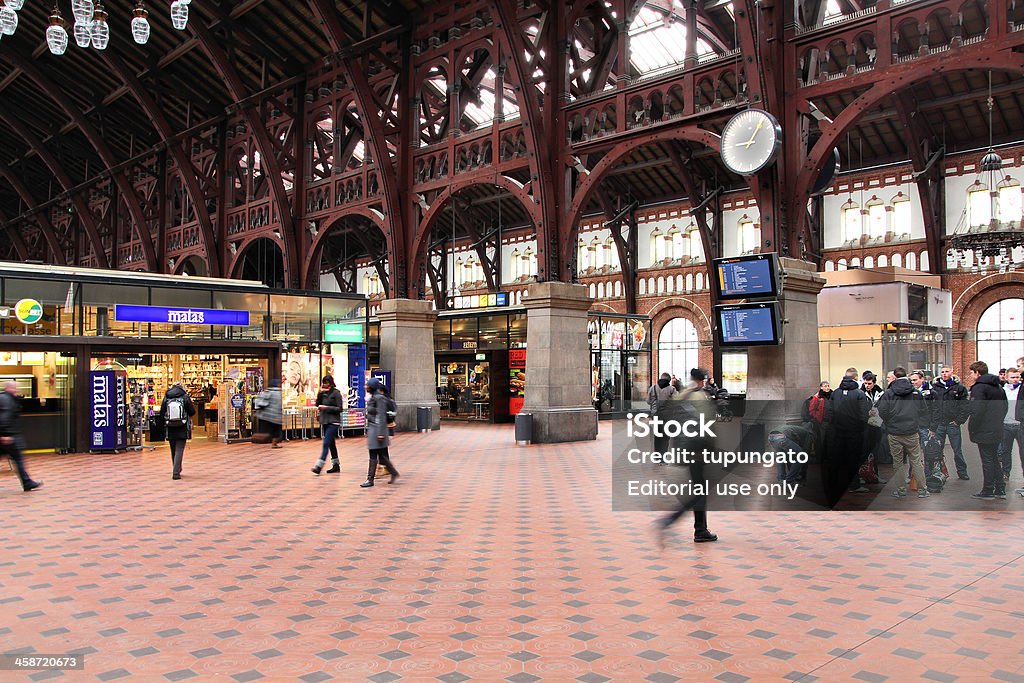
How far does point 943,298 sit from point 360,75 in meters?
15.9

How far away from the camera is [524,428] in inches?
684

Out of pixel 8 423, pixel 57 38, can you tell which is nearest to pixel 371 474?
pixel 8 423

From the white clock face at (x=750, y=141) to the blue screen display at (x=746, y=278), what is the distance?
1685mm

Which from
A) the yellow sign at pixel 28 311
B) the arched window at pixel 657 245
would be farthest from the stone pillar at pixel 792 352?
the arched window at pixel 657 245

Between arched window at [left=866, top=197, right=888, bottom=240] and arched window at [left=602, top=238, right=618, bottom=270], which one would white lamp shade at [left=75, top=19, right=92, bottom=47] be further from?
arched window at [left=602, top=238, right=618, bottom=270]

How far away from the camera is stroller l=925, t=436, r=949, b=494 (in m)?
10.1

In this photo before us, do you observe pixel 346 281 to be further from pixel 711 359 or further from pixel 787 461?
pixel 787 461

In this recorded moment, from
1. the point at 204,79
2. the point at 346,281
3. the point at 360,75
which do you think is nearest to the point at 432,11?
the point at 360,75

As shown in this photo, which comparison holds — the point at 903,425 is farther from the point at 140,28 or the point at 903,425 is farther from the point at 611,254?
the point at 611,254

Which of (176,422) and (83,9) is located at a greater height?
(83,9)

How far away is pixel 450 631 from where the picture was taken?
4.90m

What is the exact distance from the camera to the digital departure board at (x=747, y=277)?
12484mm

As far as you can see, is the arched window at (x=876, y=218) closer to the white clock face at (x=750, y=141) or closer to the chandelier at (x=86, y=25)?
the white clock face at (x=750, y=141)

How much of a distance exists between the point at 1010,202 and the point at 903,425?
16.9 meters
